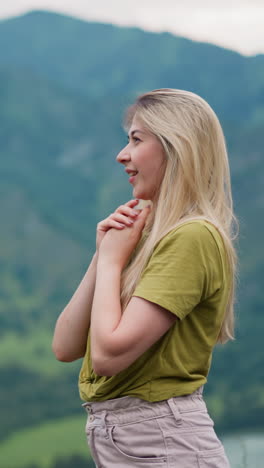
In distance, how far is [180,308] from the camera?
1454 mm

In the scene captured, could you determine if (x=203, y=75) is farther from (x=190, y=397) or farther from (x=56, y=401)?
(x=190, y=397)

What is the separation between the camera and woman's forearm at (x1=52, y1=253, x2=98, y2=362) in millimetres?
1668

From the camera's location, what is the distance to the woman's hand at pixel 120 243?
159 cm

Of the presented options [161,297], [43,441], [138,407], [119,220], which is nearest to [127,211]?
[119,220]

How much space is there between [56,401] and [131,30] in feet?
13.7

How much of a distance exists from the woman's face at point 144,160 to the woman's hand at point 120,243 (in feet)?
0.21

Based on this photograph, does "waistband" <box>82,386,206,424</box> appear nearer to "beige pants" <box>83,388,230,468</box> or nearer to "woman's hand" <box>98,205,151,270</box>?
"beige pants" <box>83,388,230,468</box>

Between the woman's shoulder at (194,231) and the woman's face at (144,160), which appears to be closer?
the woman's shoulder at (194,231)

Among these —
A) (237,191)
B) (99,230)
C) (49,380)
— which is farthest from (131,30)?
(99,230)

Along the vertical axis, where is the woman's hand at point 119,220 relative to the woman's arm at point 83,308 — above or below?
above

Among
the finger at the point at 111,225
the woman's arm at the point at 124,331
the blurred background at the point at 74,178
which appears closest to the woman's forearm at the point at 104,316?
the woman's arm at the point at 124,331

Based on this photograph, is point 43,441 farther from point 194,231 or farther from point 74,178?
point 194,231

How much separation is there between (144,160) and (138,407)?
20.0 inches

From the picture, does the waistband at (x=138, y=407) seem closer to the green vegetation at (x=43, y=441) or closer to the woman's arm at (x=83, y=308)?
the woman's arm at (x=83, y=308)
